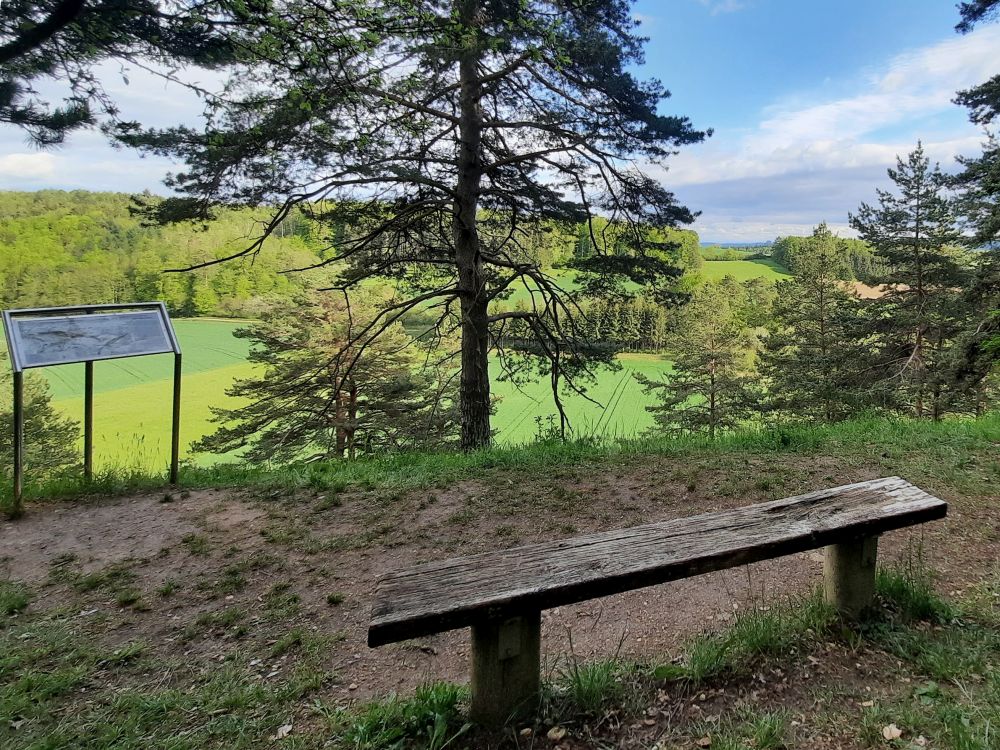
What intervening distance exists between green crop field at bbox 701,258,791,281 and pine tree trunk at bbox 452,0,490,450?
4357cm

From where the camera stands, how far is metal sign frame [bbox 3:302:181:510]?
3.90 metres

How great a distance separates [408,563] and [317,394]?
13723mm

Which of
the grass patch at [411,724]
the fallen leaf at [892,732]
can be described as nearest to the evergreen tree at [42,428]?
the grass patch at [411,724]

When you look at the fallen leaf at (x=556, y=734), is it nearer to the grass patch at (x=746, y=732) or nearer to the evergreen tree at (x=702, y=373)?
the grass patch at (x=746, y=732)

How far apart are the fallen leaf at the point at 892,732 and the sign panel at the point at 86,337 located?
5.39 meters

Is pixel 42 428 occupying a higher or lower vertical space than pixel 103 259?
lower

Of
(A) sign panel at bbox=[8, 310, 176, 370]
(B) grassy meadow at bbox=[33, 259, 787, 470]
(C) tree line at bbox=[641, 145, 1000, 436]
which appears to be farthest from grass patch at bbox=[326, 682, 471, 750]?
(B) grassy meadow at bbox=[33, 259, 787, 470]

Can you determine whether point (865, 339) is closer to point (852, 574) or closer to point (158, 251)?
point (852, 574)

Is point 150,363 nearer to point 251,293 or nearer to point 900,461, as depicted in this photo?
point 251,293

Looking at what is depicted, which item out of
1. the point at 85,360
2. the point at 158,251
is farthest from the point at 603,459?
the point at 158,251

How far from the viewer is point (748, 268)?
52594mm

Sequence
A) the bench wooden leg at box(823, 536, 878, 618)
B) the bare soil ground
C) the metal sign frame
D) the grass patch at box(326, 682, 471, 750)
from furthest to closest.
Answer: the metal sign frame < the bare soil ground < the bench wooden leg at box(823, 536, 878, 618) < the grass patch at box(326, 682, 471, 750)

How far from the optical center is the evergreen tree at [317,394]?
46.3 feet

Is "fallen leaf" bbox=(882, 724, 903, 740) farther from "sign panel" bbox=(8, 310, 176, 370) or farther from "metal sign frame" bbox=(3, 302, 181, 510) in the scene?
"sign panel" bbox=(8, 310, 176, 370)
